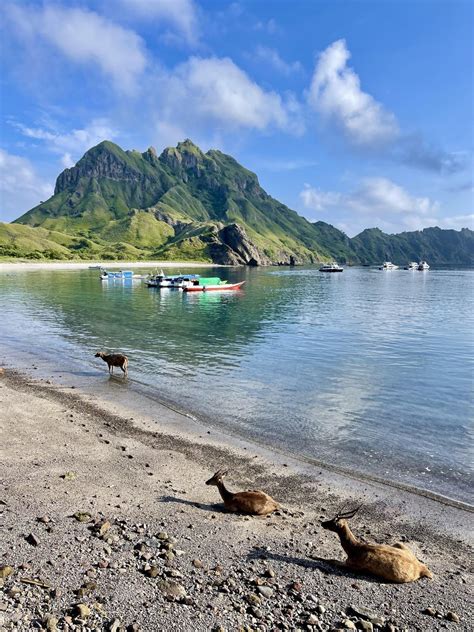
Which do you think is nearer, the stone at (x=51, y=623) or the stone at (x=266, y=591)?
the stone at (x=51, y=623)

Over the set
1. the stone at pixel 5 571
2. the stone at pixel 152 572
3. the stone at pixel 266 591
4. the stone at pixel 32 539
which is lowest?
the stone at pixel 266 591

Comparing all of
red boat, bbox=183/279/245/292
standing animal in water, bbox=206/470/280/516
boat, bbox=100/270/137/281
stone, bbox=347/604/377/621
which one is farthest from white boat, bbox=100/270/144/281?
stone, bbox=347/604/377/621

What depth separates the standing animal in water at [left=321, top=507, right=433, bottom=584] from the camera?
32.5 feet

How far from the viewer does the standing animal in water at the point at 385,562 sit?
9906 mm

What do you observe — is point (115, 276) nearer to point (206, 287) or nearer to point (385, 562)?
point (206, 287)

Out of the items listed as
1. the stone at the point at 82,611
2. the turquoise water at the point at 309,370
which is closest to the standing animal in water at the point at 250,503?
the stone at the point at 82,611

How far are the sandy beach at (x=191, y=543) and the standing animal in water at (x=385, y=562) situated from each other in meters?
0.18

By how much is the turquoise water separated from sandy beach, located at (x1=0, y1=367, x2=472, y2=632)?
124 inches

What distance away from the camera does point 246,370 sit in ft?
108

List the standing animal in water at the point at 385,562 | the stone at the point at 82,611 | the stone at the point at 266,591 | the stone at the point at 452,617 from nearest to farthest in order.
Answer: the stone at the point at 82,611 < the stone at the point at 452,617 < the stone at the point at 266,591 < the standing animal in water at the point at 385,562

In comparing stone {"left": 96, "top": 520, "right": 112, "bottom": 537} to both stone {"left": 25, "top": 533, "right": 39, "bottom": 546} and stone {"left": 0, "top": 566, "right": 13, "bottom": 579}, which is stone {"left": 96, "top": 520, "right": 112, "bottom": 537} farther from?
stone {"left": 0, "top": 566, "right": 13, "bottom": 579}

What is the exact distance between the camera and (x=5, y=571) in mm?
9055

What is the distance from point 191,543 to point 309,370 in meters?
23.2

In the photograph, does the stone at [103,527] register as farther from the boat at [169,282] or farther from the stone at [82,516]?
the boat at [169,282]
